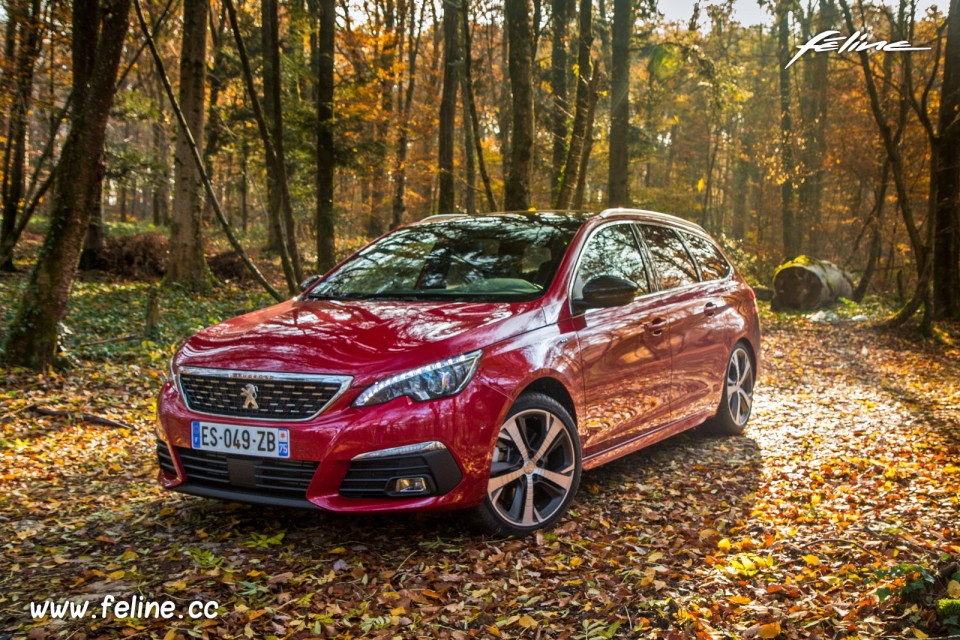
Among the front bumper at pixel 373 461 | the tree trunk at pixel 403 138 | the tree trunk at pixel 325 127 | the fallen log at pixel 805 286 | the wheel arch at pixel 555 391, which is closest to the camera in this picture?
the front bumper at pixel 373 461

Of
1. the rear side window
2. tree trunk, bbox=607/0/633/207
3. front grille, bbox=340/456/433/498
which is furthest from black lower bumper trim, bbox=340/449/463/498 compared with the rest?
tree trunk, bbox=607/0/633/207

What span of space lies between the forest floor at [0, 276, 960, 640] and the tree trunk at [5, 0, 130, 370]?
87 centimetres

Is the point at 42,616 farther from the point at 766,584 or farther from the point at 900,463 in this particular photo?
the point at 900,463

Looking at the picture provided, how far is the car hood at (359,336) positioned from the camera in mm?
Answer: 3703

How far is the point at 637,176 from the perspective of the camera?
4553 cm

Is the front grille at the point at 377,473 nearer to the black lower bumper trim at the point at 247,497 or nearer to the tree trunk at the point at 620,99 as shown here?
the black lower bumper trim at the point at 247,497

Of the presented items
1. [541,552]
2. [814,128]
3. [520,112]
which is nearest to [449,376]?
[541,552]

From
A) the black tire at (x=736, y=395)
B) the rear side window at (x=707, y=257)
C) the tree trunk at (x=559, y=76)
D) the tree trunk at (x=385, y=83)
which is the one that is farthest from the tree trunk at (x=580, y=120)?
the black tire at (x=736, y=395)

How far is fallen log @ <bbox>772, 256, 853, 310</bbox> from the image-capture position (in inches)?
669

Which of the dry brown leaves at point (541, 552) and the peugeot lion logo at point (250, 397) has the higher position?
the peugeot lion logo at point (250, 397)

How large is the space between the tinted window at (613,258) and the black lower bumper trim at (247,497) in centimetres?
197

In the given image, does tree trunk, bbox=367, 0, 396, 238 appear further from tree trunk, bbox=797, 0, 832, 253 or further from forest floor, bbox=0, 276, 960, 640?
forest floor, bbox=0, 276, 960, 640

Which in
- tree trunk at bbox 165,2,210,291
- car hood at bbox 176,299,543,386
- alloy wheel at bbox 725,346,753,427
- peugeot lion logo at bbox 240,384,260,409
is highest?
tree trunk at bbox 165,2,210,291

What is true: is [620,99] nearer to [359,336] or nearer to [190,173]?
[190,173]
